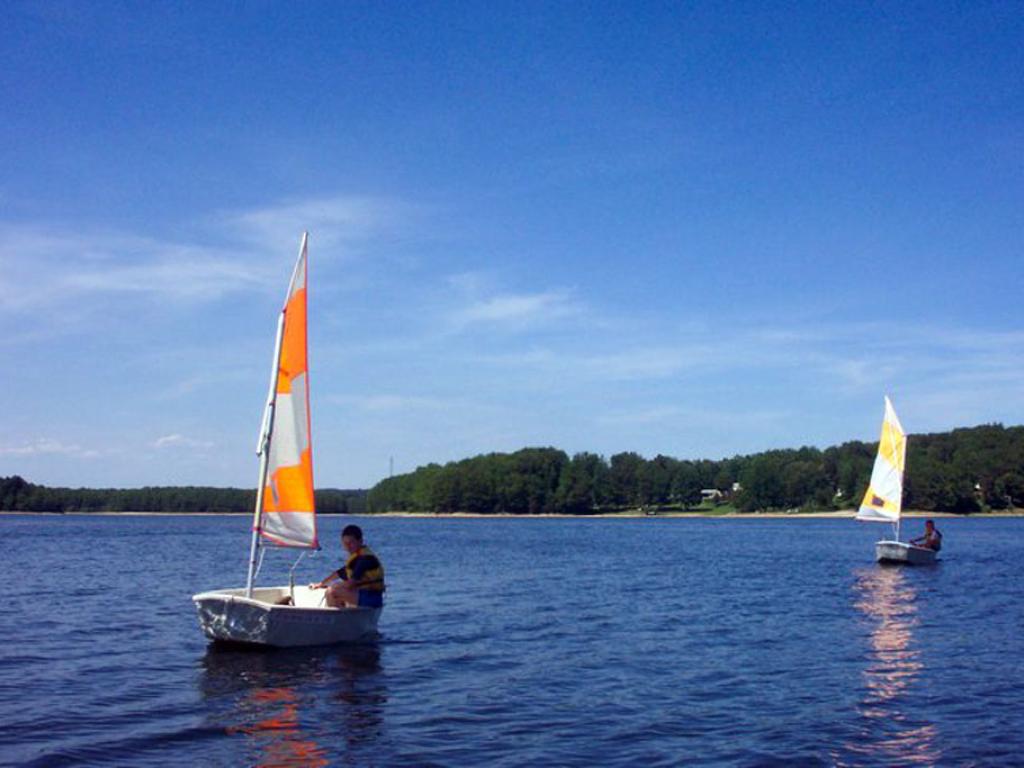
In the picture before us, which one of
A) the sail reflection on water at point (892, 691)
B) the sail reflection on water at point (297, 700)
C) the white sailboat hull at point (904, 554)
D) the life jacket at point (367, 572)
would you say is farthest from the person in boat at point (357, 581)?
the white sailboat hull at point (904, 554)

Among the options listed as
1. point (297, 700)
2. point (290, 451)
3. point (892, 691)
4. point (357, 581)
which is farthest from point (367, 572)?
point (892, 691)

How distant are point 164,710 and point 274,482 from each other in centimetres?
610

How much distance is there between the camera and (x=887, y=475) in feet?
181

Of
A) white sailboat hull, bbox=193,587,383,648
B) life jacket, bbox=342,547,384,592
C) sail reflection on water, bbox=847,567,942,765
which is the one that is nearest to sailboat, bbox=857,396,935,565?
sail reflection on water, bbox=847,567,942,765

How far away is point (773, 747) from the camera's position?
14.1 metres

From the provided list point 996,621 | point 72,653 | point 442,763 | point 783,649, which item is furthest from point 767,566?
point 442,763

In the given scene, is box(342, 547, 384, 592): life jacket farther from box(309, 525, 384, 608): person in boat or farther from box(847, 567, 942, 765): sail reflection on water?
box(847, 567, 942, 765): sail reflection on water

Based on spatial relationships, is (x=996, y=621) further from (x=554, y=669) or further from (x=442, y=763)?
(x=442, y=763)

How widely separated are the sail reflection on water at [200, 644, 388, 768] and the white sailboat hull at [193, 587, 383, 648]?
38 cm

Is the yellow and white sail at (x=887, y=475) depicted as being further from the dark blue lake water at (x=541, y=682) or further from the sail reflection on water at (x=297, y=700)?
the sail reflection on water at (x=297, y=700)

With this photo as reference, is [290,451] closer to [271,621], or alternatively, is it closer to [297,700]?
[271,621]

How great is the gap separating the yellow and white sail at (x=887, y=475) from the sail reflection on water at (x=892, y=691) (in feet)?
68.9

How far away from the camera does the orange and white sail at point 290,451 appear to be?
2164 cm

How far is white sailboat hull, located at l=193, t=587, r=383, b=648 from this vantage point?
2056 cm
